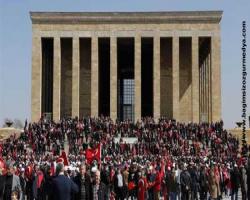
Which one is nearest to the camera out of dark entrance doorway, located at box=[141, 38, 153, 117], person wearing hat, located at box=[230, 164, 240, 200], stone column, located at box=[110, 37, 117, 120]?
person wearing hat, located at box=[230, 164, 240, 200]

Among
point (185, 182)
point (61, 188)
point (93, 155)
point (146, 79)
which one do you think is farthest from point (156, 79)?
point (61, 188)

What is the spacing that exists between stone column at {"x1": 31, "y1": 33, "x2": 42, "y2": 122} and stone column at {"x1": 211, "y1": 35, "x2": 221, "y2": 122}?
54.3 feet

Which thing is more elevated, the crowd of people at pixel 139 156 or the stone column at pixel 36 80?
the stone column at pixel 36 80

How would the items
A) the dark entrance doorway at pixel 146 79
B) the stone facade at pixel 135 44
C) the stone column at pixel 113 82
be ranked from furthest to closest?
the dark entrance doorway at pixel 146 79 → the stone facade at pixel 135 44 → the stone column at pixel 113 82

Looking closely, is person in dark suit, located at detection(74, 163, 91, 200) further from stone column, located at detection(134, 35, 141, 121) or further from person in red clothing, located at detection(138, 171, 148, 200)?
stone column, located at detection(134, 35, 141, 121)

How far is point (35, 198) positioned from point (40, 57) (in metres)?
36.0

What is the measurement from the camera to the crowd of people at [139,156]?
81.0 feet

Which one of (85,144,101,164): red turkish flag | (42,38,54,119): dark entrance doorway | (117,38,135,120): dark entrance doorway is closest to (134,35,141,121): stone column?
(117,38,135,120): dark entrance doorway

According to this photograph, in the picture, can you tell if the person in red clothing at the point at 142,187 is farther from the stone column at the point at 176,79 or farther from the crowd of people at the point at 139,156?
the stone column at the point at 176,79

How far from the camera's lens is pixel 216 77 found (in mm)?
58875

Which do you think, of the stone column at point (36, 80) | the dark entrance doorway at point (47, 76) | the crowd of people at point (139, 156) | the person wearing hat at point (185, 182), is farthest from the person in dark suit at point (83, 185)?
the dark entrance doorway at point (47, 76)

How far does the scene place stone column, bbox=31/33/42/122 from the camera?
5878cm

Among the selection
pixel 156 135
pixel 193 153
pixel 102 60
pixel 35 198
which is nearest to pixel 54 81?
pixel 102 60

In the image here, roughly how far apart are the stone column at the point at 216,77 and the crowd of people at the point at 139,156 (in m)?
8.59
